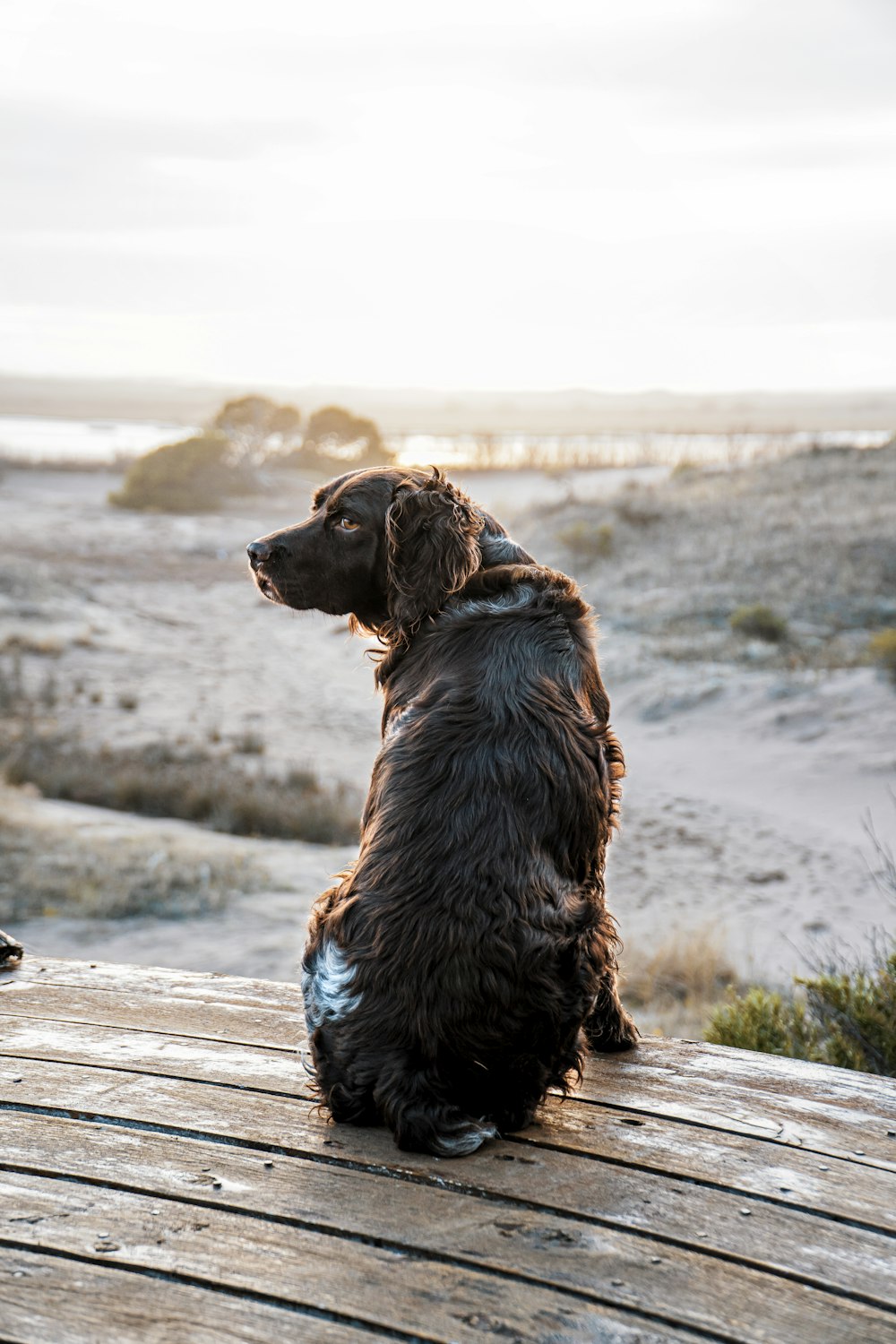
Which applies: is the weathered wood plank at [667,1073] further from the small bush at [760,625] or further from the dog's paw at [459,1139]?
the small bush at [760,625]

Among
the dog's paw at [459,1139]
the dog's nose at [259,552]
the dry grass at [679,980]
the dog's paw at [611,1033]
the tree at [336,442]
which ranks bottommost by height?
the dry grass at [679,980]

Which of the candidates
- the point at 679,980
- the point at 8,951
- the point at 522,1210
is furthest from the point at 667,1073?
the point at 679,980

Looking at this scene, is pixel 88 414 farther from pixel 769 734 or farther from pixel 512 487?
pixel 769 734

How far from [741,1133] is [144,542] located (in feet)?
96.6

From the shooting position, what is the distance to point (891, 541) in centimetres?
2284

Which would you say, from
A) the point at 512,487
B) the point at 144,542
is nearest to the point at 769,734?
the point at 144,542

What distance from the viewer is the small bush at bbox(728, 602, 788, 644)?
18906mm

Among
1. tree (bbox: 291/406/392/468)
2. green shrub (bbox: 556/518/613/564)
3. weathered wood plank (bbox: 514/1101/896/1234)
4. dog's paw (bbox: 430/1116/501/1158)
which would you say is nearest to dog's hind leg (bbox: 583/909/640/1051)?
weathered wood plank (bbox: 514/1101/896/1234)

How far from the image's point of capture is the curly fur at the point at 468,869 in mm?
2789

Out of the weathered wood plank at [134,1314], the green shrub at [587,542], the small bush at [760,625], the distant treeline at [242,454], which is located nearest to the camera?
the weathered wood plank at [134,1314]

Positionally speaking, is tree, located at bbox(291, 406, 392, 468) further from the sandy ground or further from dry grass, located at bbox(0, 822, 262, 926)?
dry grass, located at bbox(0, 822, 262, 926)

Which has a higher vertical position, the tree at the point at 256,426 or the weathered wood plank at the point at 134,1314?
the tree at the point at 256,426

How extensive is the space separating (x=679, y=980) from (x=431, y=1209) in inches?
243

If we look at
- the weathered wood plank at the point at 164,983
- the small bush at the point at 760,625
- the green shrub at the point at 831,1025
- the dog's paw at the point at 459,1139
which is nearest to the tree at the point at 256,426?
the small bush at the point at 760,625
